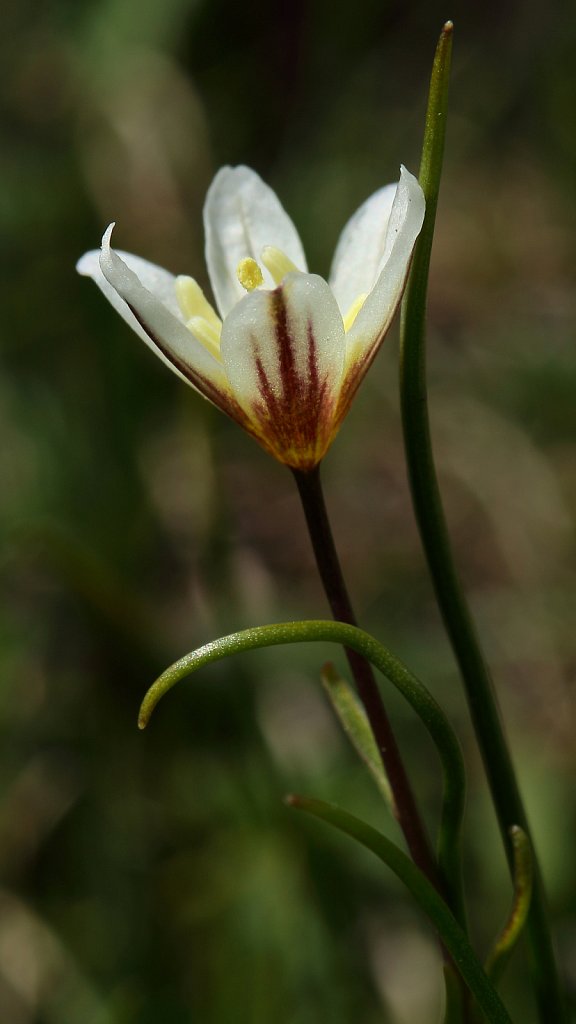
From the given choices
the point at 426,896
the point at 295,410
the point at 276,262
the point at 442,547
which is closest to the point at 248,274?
the point at 276,262

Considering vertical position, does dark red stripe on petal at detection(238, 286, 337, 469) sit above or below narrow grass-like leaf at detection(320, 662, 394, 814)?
above

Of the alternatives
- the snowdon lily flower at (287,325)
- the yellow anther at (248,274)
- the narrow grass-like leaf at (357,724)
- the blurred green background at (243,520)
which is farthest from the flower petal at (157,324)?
the blurred green background at (243,520)

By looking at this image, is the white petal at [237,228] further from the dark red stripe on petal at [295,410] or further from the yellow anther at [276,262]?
the dark red stripe on petal at [295,410]

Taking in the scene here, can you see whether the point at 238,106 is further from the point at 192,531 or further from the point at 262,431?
the point at 262,431

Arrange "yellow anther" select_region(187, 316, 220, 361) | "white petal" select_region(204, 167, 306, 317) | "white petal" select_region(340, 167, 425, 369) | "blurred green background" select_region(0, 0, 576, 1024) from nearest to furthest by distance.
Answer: "white petal" select_region(340, 167, 425, 369), "yellow anther" select_region(187, 316, 220, 361), "white petal" select_region(204, 167, 306, 317), "blurred green background" select_region(0, 0, 576, 1024)

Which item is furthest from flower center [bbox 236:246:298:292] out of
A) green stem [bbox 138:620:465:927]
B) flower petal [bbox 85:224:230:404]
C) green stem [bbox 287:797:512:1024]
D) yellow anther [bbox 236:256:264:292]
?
green stem [bbox 287:797:512:1024]

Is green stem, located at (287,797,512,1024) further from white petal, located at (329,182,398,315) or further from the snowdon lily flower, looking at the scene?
white petal, located at (329,182,398,315)
